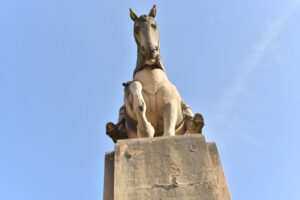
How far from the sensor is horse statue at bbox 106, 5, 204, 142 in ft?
15.9

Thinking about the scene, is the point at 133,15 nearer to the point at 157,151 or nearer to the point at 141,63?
the point at 141,63

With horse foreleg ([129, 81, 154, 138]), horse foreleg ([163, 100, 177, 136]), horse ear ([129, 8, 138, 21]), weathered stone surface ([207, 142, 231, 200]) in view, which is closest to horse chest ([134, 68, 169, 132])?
horse foreleg ([163, 100, 177, 136])

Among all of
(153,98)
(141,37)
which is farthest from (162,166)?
(141,37)

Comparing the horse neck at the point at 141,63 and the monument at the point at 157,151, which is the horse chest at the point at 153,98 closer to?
the monument at the point at 157,151

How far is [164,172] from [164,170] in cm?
3

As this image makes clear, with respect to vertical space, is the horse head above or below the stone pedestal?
above

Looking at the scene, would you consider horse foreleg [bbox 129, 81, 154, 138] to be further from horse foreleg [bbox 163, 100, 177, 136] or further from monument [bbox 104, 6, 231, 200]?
horse foreleg [bbox 163, 100, 177, 136]

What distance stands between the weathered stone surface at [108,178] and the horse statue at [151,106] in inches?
26.3

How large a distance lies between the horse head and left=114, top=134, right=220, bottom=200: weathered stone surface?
227 cm

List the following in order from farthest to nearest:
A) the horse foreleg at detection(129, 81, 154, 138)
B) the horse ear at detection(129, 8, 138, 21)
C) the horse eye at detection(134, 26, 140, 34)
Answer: the horse ear at detection(129, 8, 138, 21), the horse eye at detection(134, 26, 140, 34), the horse foreleg at detection(129, 81, 154, 138)

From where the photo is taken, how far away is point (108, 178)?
410 centimetres

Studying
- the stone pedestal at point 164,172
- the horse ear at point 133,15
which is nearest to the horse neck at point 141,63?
the horse ear at point 133,15

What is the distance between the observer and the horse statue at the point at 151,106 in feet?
15.9

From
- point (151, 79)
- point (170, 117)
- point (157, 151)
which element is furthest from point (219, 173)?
point (151, 79)
